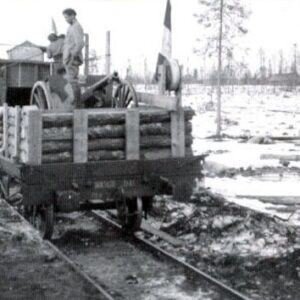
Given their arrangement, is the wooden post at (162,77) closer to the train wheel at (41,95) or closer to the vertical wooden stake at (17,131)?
the train wheel at (41,95)

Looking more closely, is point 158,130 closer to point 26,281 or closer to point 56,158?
point 56,158

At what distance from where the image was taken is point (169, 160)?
26.1 feet

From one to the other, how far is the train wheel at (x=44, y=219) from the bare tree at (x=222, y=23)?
21.7 meters

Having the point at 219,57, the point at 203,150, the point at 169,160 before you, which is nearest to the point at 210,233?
the point at 169,160

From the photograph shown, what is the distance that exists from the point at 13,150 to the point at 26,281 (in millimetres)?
2047

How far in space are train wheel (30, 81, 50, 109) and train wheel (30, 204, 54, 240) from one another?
1527 mm

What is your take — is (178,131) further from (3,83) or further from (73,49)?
(3,83)

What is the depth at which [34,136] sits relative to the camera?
7.29 meters

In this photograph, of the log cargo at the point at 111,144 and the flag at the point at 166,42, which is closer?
the log cargo at the point at 111,144

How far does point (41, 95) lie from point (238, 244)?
3636 millimetres

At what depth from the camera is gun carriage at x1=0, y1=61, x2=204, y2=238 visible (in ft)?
24.3

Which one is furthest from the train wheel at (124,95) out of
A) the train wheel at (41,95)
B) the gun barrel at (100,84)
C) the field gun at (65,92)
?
the train wheel at (41,95)

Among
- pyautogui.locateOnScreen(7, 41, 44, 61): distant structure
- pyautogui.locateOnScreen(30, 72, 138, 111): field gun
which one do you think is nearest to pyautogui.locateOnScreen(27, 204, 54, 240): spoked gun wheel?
pyautogui.locateOnScreen(30, 72, 138, 111): field gun

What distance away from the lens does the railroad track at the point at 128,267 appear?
20.8ft
